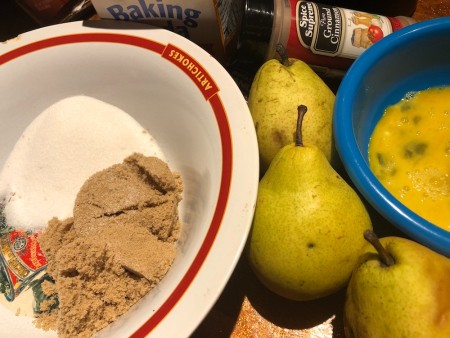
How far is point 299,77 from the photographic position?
2.36ft

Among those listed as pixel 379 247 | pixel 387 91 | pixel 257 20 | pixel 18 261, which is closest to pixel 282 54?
pixel 257 20

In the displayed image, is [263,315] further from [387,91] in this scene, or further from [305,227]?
[387,91]

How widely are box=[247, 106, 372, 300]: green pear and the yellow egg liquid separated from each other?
0.34ft

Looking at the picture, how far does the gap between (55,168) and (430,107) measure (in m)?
0.68

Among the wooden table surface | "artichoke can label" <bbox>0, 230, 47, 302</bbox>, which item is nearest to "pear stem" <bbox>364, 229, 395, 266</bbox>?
the wooden table surface

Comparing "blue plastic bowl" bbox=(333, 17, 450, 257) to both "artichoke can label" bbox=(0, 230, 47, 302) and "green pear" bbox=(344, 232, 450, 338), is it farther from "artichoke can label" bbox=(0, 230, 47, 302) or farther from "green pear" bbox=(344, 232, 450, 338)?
"artichoke can label" bbox=(0, 230, 47, 302)

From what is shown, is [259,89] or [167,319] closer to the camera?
[167,319]

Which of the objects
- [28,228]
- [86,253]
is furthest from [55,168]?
[86,253]

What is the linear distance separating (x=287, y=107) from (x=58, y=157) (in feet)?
1.37

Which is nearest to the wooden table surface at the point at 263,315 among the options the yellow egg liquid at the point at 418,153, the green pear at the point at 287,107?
the yellow egg liquid at the point at 418,153

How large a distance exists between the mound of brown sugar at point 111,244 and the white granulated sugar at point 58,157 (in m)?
0.03

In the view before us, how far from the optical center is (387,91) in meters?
0.77

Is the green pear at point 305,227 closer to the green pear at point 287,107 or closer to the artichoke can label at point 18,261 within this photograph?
the green pear at point 287,107

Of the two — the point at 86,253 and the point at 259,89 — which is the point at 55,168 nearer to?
the point at 86,253
